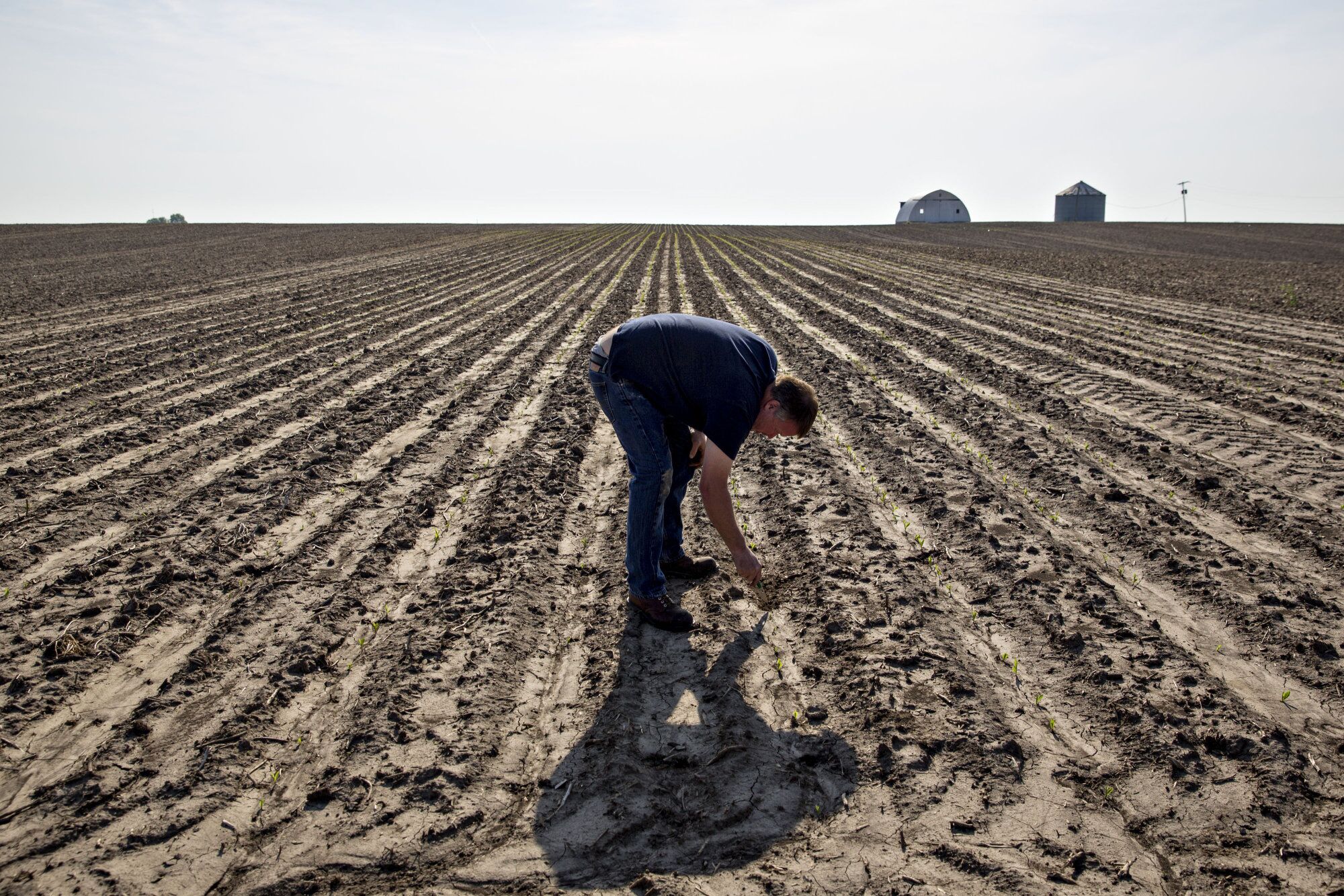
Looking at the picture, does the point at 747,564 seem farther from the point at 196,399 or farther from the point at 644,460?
the point at 196,399

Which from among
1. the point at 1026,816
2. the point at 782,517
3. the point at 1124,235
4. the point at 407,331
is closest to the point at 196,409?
the point at 407,331

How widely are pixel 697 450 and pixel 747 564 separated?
89 centimetres

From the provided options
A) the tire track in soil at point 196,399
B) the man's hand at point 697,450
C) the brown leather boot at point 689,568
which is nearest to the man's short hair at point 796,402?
the man's hand at point 697,450

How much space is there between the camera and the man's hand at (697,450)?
13.5ft

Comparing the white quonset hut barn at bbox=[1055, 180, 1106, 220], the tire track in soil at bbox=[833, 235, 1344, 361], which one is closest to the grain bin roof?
the white quonset hut barn at bbox=[1055, 180, 1106, 220]

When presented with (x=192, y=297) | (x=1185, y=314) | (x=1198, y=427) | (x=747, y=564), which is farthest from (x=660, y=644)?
(x=192, y=297)

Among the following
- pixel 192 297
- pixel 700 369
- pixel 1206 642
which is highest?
pixel 192 297

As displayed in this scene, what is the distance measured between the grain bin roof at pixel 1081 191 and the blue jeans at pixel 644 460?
72189mm

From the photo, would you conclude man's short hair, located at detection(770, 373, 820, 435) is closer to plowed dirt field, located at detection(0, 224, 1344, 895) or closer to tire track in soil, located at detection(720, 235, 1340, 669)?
plowed dirt field, located at detection(0, 224, 1344, 895)

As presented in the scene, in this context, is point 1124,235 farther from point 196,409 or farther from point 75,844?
point 75,844

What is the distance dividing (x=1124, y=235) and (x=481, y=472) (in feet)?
152

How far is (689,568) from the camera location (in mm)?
4359

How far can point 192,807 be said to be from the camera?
263 cm

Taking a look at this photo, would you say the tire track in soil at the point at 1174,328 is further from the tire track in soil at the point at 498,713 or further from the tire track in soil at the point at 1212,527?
the tire track in soil at the point at 498,713
